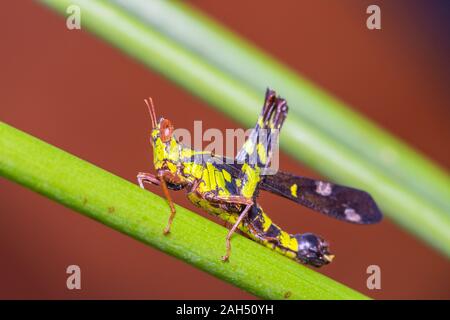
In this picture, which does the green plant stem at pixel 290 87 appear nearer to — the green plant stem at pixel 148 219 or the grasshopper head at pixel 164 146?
the green plant stem at pixel 148 219

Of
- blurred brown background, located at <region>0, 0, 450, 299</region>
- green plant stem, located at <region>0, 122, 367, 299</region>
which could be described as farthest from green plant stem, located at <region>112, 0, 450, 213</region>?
blurred brown background, located at <region>0, 0, 450, 299</region>

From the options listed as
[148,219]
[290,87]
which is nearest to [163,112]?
[290,87]

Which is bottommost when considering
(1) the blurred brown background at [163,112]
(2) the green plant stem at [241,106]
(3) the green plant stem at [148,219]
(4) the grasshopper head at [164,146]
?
(3) the green plant stem at [148,219]

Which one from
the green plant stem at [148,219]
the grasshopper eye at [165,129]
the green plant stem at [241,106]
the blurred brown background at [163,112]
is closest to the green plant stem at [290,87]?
the green plant stem at [241,106]

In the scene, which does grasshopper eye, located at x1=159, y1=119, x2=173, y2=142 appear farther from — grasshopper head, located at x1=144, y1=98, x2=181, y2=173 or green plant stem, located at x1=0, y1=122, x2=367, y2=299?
green plant stem, located at x1=0, y1=122, x2=367, y2=299

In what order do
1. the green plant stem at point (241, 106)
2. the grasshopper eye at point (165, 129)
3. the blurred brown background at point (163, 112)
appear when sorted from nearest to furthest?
1. the green plant stem at point (241, 106)
2. the grasshopper eye at point (165, 129)
3. the blurred brown background at point (163, 112)

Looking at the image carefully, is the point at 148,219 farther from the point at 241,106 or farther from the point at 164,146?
the point at 164,146
